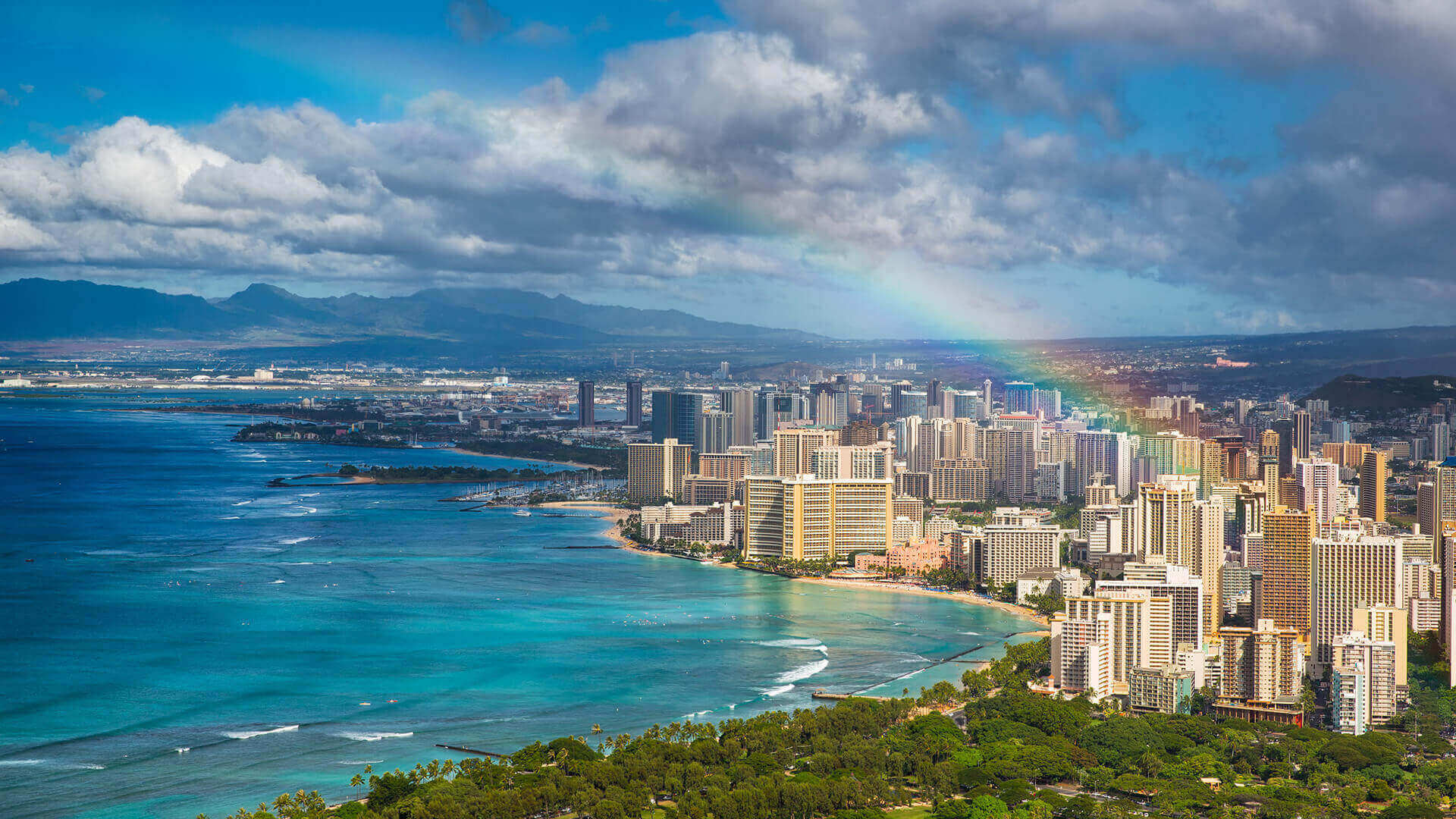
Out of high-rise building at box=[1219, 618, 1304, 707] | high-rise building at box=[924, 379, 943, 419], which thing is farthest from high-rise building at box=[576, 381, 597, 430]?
high-rise building at box=[1219, 618, 1304, 707]

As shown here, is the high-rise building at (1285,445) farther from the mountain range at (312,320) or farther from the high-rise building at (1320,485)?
the mountain range at (312,320)

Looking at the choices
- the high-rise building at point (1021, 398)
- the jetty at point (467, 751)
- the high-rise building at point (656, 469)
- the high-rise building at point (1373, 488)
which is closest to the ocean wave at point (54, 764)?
the jetty at point (467, 751)

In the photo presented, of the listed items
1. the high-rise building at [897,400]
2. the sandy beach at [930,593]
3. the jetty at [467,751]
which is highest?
the high-rise building at [897,400]

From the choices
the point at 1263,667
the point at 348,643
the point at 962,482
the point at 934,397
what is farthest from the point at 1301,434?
the point at 348,643

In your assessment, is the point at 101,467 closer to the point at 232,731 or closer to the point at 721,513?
the point at 721,513

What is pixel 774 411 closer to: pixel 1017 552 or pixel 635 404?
pixel 635 404

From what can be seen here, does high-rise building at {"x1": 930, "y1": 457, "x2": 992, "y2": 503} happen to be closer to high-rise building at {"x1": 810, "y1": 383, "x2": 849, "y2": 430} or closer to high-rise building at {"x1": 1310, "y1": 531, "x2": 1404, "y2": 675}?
high-rise building at {"x1": 810, "y1": 383, "x2": 849, "y2": 430}

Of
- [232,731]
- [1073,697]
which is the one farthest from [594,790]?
[1073,697]
